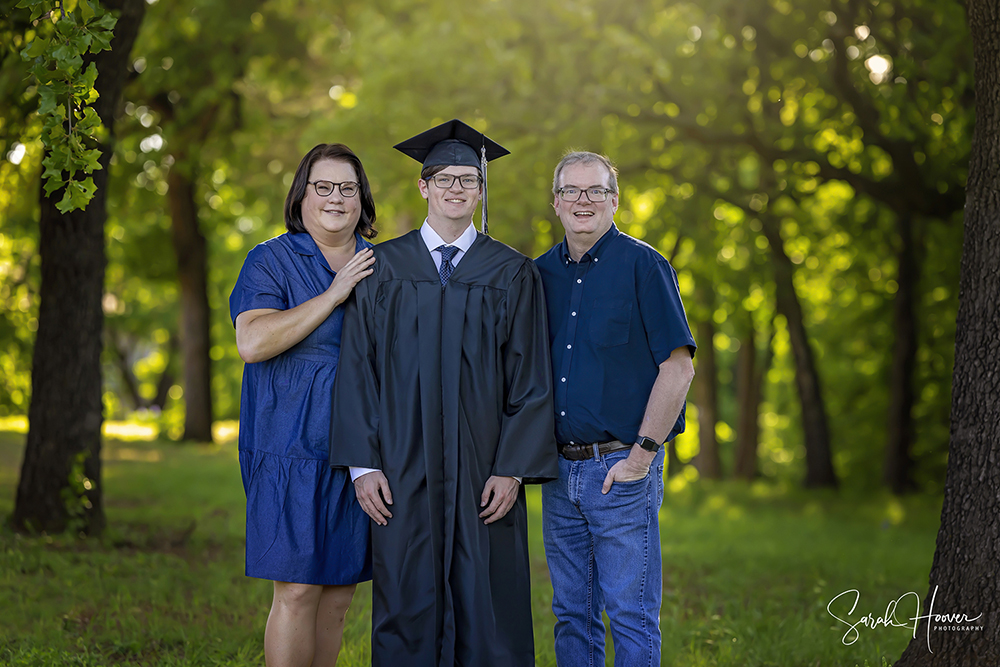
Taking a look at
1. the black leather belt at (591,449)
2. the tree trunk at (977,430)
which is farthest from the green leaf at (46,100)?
the tree trunk at (977,430)

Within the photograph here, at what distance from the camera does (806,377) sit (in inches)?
506

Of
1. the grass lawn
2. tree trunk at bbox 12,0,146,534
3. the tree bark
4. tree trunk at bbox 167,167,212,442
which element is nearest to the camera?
the grass lawn

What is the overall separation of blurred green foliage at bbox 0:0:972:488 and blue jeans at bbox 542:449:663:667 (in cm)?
506

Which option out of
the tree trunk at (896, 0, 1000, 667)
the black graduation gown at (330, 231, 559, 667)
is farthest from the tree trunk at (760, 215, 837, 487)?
the black graduation gown at (330, 231, 559, 667)

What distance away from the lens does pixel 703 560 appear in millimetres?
7648

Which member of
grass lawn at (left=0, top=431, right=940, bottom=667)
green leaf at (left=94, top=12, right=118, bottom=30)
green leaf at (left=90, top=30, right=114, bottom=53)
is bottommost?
grass lawn at (left=0, top=431, right=940, bottom=667)

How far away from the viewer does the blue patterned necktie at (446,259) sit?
134 inches

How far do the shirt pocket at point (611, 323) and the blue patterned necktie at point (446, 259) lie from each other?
1.92ft

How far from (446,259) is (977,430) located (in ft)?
7.52

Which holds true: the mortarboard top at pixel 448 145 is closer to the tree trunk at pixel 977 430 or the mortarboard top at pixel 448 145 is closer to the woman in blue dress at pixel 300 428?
the woman in blue dress at pixel 300 428

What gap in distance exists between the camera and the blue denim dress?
3355 millimetres

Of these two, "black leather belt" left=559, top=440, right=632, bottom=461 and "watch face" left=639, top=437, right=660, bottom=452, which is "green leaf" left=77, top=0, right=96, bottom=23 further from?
"watch face" left=639, top=437, right=660, bottom=452

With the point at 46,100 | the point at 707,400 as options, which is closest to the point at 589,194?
the point at 46,100

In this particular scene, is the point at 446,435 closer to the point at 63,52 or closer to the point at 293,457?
the point at 293,457
